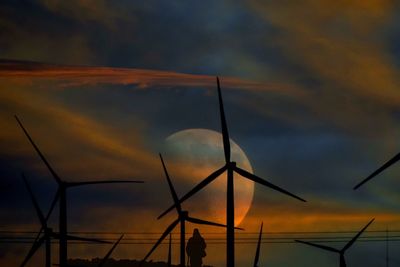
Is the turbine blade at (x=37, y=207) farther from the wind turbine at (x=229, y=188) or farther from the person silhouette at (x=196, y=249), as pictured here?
the person silhouette at (x=196, y=249)

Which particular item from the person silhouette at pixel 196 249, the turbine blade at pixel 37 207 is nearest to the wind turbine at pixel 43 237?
the turbine blade at pixel 37 207

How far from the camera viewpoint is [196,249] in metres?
161

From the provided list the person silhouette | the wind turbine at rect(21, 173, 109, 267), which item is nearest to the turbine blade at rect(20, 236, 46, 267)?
the wind turbine at rect(21, 173, 109, 267)

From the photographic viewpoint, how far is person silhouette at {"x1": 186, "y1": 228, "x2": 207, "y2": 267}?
159938 millimetres

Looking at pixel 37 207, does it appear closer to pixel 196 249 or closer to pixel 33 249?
pixel 33 249

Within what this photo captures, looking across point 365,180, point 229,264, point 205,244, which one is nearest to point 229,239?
point 229,264

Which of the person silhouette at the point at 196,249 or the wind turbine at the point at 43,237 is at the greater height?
the person silhouette at the point at 196,249

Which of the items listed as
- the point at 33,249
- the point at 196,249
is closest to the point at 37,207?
the point at 33,249

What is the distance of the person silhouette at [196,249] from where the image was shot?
159938mm

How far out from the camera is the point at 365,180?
58.0 metres

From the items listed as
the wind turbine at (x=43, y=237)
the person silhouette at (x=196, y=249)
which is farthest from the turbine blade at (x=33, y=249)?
the person silhouette at (x=196, y=249)

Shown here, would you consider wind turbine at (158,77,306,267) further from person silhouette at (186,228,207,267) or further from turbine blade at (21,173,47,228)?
person silhouette at (186,228,207,267)

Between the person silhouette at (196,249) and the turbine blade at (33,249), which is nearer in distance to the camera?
the turbine blade at (33,249)

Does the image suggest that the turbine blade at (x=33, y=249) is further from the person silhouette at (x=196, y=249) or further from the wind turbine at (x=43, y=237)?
the person silhouette at (x=196, y=249)
